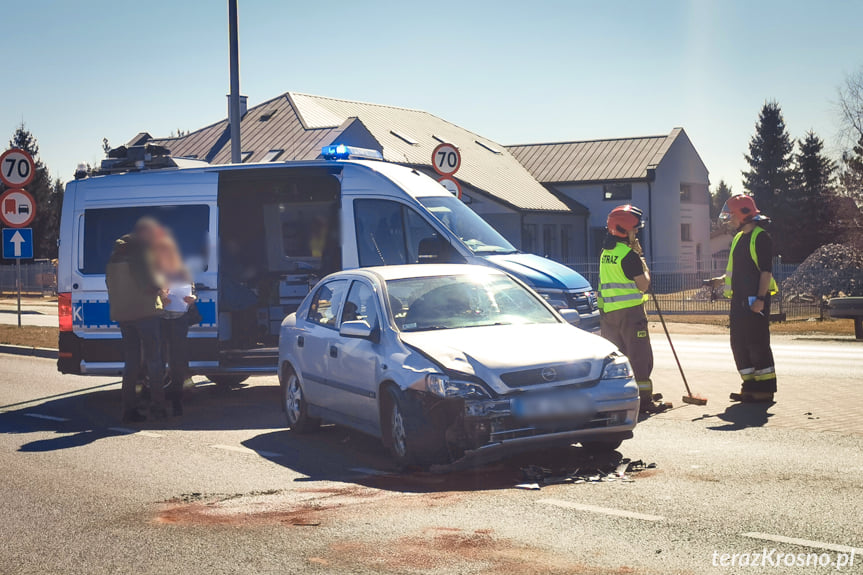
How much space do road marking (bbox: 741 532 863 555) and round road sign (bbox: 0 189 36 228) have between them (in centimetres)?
1738

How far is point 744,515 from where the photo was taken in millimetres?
6340

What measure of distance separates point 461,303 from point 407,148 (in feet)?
126

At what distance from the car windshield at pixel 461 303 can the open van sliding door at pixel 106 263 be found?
4223mm

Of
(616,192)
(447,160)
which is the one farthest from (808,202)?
(447,160)

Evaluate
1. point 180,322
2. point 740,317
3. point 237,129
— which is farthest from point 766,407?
point 237,129

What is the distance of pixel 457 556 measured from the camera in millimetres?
5598

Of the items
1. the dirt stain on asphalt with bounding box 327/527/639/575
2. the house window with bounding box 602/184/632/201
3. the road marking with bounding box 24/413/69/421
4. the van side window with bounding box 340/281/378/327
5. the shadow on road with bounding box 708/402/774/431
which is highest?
the house window with bounding box 602/184/632/201

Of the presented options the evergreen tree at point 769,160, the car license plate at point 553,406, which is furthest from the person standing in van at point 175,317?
the evergreen tree at point 769,160

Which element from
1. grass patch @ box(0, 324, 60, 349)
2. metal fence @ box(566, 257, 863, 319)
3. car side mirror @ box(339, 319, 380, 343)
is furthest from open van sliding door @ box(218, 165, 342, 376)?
metal fence @ box(566, 257, 863, 319)

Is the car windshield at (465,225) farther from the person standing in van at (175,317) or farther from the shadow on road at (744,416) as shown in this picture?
the shadow on road at (744,416)

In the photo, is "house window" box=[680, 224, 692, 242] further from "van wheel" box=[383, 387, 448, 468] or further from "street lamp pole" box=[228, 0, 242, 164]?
"van wheel" box=[383, 387, 448, 468]

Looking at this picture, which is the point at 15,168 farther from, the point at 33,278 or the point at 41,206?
the point at 41,206

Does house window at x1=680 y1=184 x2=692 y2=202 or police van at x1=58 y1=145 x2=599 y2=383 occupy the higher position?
house window at x1=680 y1=184 x2=692 y2=202

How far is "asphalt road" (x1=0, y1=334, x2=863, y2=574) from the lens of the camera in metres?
5.65
